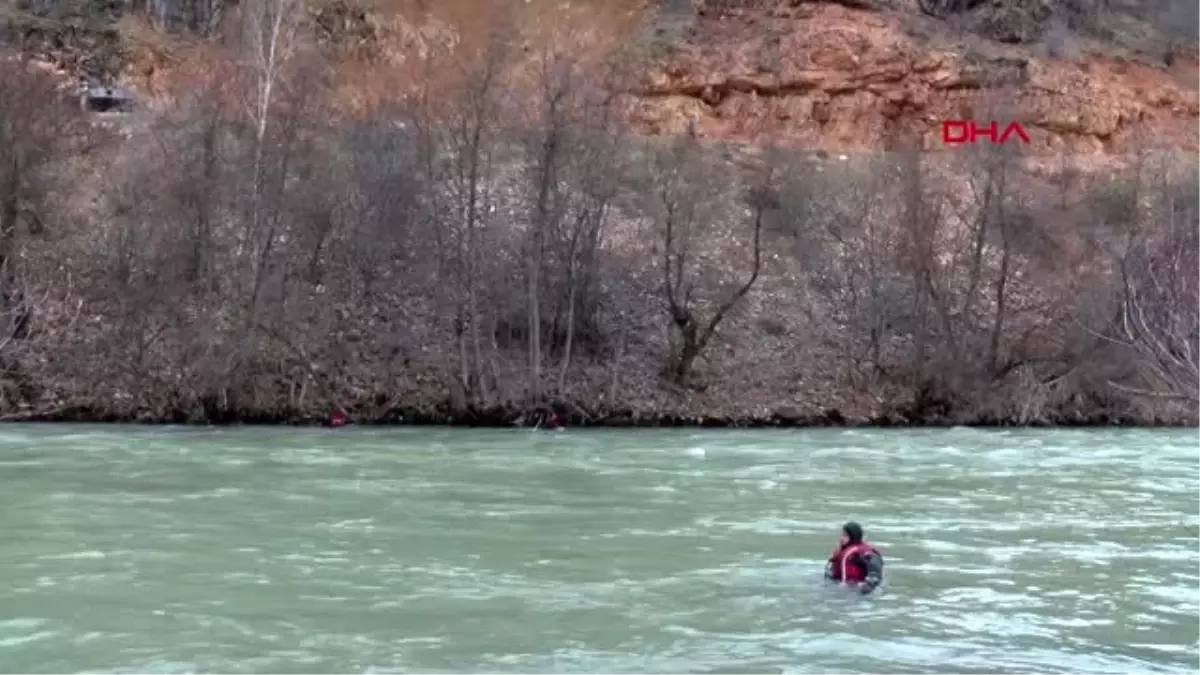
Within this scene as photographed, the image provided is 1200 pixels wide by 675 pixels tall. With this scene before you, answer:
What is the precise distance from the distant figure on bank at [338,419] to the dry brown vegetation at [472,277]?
1.73ft

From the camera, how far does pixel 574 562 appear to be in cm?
1585

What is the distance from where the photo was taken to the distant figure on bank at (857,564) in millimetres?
14179

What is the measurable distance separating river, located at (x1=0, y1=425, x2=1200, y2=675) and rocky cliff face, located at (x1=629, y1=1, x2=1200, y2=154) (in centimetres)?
3223

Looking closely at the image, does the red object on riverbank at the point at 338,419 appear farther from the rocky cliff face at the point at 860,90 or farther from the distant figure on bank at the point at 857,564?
the rocky cliff face at the point at 860,90

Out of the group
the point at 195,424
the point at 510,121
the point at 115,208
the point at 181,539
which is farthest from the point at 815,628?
the point at 115,208

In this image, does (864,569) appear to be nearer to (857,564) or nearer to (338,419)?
(857,564)

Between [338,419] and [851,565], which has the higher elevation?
[338,419]

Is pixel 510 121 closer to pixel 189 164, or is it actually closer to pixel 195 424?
pixel 189 164

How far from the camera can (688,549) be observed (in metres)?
16.9

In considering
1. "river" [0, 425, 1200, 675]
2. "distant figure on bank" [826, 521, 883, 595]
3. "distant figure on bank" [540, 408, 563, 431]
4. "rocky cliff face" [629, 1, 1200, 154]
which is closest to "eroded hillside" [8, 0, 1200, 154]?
"rocky cliff face" [629, 1, 1200, 154]

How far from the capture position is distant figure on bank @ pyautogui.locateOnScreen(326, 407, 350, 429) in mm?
34441

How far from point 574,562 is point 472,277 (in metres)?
24.3

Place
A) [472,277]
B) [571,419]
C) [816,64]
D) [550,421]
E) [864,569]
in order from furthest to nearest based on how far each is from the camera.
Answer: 1. [816,64]
2. [472,277]
3. [571,419]
4. [550,421]
5. [864,569]
